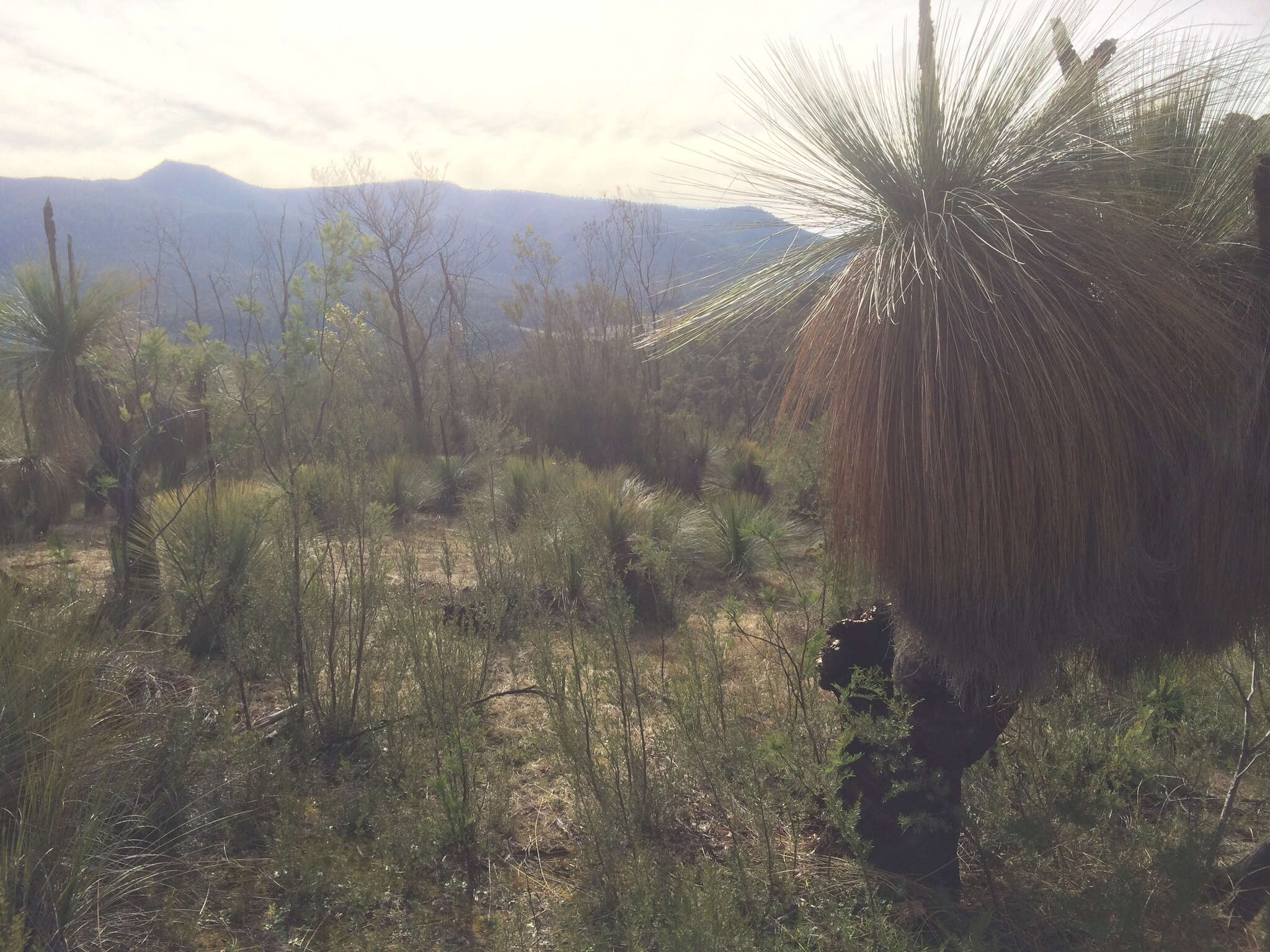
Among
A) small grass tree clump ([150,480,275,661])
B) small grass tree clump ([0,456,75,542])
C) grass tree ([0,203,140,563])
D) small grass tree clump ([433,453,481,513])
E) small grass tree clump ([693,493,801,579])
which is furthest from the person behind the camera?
small grass tree clump ([433,453,481,513])

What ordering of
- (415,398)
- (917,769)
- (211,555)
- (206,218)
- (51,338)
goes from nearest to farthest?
(917,769)
(211,555)
(51,338)
(415,398)
(206,218)

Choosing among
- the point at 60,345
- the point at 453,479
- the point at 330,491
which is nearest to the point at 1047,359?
the point at 330,491

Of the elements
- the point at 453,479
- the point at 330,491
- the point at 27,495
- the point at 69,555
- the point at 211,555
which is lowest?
A: the point at 453,479

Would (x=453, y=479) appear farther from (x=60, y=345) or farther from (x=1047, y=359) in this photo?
(x=1047, y=359)

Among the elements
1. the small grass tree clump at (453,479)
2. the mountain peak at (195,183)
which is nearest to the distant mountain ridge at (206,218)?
the mountain peak at (195,183)

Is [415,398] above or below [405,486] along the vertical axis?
above

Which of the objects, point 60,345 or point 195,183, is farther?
point 195,183

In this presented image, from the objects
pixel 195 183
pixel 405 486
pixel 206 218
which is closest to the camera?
pixel 405 486

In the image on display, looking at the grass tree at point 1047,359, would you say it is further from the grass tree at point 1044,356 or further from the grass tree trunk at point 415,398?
the grass tree trunk at point 415,398

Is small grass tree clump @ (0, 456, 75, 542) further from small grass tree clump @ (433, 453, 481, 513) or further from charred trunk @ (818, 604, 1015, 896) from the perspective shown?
charred trunk @ (818, 604, 1015, 896)

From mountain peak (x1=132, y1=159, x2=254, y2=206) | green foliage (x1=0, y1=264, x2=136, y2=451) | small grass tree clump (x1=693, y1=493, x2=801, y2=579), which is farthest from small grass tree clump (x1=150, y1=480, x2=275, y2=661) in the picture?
mountain peak (x1=132, y1=159, x2=254, y2=206)

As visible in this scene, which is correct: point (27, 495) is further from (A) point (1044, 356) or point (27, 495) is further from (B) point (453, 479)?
(A) point (1044, 356)

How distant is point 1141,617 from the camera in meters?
2.16

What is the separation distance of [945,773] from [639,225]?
62.1 ft
